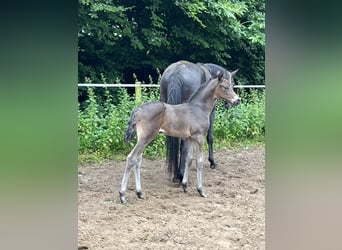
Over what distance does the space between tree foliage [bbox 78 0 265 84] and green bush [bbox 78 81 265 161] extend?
0.82 m

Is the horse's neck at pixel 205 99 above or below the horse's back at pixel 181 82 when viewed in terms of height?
below

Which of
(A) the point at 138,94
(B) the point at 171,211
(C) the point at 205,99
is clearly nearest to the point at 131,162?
(B) the point at 171,211

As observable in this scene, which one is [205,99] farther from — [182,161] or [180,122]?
[182,161]

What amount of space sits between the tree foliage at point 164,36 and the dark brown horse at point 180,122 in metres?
2.21

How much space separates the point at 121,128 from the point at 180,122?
121 centimetres

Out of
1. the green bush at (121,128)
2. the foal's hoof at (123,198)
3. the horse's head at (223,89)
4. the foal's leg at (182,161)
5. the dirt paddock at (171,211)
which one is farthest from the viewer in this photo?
the green bush at (121,128)

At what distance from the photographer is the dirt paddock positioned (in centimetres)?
175

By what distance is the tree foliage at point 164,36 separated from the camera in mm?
4623

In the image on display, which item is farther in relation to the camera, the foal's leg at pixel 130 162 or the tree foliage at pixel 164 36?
the tree foliage at pixel 164 36

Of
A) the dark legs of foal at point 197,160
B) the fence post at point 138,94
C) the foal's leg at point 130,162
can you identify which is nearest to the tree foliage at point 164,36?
the fence post at point 138,94

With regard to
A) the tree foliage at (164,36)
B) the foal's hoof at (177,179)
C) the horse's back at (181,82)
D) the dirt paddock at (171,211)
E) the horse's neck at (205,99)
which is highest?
the tree foliage at (164,36)

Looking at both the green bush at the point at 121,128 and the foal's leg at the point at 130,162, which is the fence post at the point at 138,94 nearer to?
the green bush at the point at 121,128

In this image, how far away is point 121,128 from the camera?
354cm
